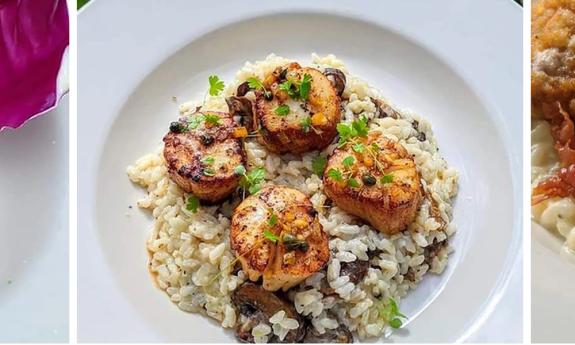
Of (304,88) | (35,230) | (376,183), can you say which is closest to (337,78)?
(304,88)

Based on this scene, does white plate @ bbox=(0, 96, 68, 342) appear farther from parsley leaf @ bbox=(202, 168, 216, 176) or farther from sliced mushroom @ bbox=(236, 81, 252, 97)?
sliced mushroom @ bbox=(236, 81, 252, 97)

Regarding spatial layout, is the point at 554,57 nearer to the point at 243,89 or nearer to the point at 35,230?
A: the point at 243,89

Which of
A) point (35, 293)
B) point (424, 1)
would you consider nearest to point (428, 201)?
point (424, 1)

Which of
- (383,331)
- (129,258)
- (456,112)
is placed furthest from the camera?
(456,112)

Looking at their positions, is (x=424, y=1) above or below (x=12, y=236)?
above

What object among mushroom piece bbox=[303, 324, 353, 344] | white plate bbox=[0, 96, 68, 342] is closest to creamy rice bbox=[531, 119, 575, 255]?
mushroom piece bbox=[303, 324, 353, 344]

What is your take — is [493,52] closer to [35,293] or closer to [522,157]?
[522,157]

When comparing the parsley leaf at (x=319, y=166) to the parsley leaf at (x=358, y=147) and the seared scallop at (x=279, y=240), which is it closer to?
the parsley leaf at (x=358, y=147)

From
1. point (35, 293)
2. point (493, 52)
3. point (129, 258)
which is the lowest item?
point (35, 293)
